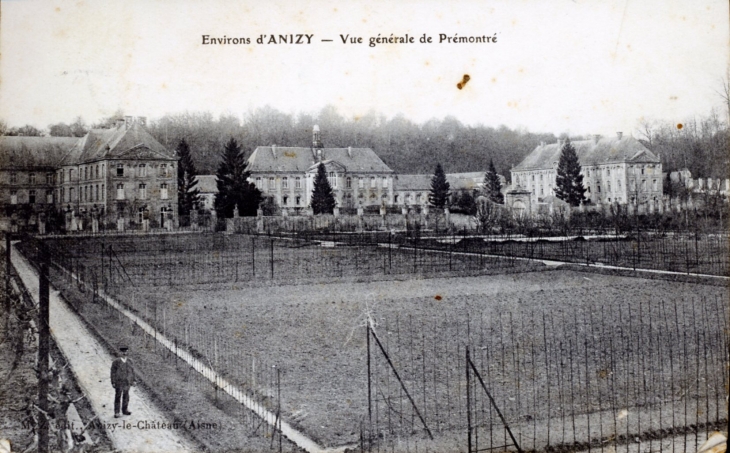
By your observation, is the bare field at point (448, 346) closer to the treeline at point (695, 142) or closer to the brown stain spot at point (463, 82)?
the treeline at point (695, 142)

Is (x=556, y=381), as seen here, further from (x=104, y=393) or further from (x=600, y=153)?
(x=104, y=393)

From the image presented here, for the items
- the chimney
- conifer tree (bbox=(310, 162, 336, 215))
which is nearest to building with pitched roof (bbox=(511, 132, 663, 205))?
the chimney

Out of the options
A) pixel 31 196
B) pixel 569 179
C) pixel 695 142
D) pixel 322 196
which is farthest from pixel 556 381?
pixel 31 196

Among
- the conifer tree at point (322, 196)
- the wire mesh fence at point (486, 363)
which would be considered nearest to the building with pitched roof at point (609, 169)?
the wire mesh fence at point (486, 363)

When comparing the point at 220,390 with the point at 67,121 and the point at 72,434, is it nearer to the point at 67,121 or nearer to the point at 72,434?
the point at 72,434

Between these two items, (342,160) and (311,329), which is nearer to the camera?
(311,329)

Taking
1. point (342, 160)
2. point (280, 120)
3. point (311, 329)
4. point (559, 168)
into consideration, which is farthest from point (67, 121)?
point (559, 168)

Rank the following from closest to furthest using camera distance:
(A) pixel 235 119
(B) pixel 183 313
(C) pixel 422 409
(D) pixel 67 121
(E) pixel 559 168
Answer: (C) pixel 422 409 → (D) pixel 67 121 → (A) pixel 235 119 → (B) pixel 183 313 → (E) pixel 559 168
